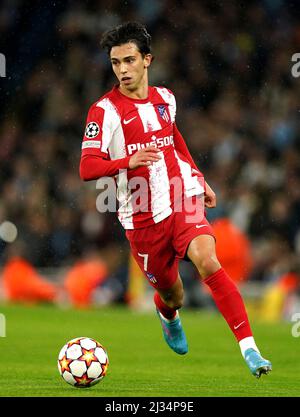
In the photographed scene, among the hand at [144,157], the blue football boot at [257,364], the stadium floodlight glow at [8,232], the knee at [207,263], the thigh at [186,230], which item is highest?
the stadium floodlight glow at [8,232]

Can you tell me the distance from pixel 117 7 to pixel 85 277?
512 centimetres

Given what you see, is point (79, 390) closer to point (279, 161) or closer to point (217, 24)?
point (279, 161)

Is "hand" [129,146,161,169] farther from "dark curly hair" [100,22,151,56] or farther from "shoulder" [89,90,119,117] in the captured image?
"dark curly hair" [100,22,151,56]

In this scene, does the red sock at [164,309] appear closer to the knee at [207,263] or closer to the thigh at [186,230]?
the thigh at [186,230]

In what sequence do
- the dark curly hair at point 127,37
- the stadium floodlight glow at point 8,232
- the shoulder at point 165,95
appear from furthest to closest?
the stadium floodlight glow at point 8,232
the shoulder at point 165,95
the dark curly hair at point 127,37

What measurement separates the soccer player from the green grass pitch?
2.18 feet

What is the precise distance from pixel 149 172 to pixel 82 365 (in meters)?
1.43

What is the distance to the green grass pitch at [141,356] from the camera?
646cm

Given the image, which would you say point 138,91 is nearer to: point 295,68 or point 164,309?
point 164,309

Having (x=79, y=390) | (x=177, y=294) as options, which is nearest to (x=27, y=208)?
(x=177, y=294)

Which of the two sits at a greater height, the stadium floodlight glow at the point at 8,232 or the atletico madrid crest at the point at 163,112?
the stadium floodlight glow at the point at 8,232

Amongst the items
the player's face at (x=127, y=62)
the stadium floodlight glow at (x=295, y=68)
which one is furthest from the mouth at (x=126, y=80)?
the stadium floodlight glow at (x=295, y=68)

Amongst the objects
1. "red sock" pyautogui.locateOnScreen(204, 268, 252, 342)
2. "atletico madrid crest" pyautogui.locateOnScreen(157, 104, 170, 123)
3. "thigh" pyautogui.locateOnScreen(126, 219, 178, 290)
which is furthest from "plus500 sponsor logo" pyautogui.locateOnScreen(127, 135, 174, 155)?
"red sock" pyautogui.locateOnScreen(204, 268, 252, 342)

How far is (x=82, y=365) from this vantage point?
6.31 metres
